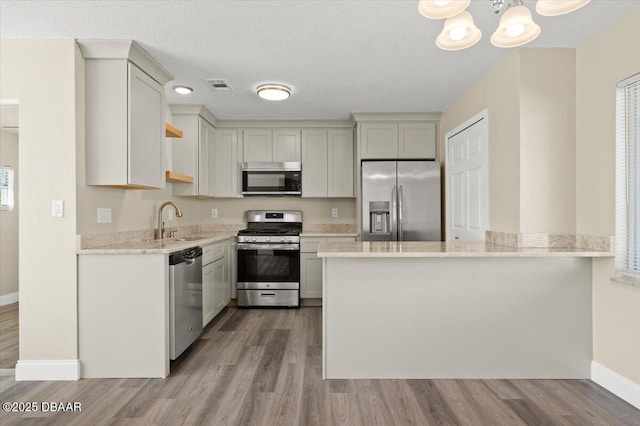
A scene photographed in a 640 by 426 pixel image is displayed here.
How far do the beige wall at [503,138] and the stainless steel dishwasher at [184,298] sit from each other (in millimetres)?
2511

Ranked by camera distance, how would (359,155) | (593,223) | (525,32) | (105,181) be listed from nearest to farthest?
1. (525,32)
2. (593,223)
3. (105,181)
4. (359,155)

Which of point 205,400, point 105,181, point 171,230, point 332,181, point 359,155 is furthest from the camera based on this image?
point 332,181

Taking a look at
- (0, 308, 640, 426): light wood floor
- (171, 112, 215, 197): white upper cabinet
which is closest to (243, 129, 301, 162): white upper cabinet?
(171, 112, 215, 197): white upper cabinet

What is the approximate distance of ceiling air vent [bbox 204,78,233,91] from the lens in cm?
318

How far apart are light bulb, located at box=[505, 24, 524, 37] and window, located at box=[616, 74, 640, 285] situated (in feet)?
3.59

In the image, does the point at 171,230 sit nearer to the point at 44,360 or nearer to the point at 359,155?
the point at 44,360

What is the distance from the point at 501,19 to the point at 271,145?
3.43m

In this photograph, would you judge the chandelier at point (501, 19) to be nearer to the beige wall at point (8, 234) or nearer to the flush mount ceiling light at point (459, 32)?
the flush mount ceiling light at point (459, 32)

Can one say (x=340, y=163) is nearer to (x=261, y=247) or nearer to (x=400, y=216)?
(x=400, y=216)

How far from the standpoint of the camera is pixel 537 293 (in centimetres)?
243

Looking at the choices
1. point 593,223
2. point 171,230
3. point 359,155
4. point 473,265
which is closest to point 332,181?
point 359,155

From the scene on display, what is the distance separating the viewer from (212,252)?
3.66 meters

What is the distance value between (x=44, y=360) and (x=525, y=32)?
3.44 metres

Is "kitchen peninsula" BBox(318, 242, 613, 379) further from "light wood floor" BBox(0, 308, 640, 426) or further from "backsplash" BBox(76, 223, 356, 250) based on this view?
"backsplash" BBox(76, 223, 356, 250)
